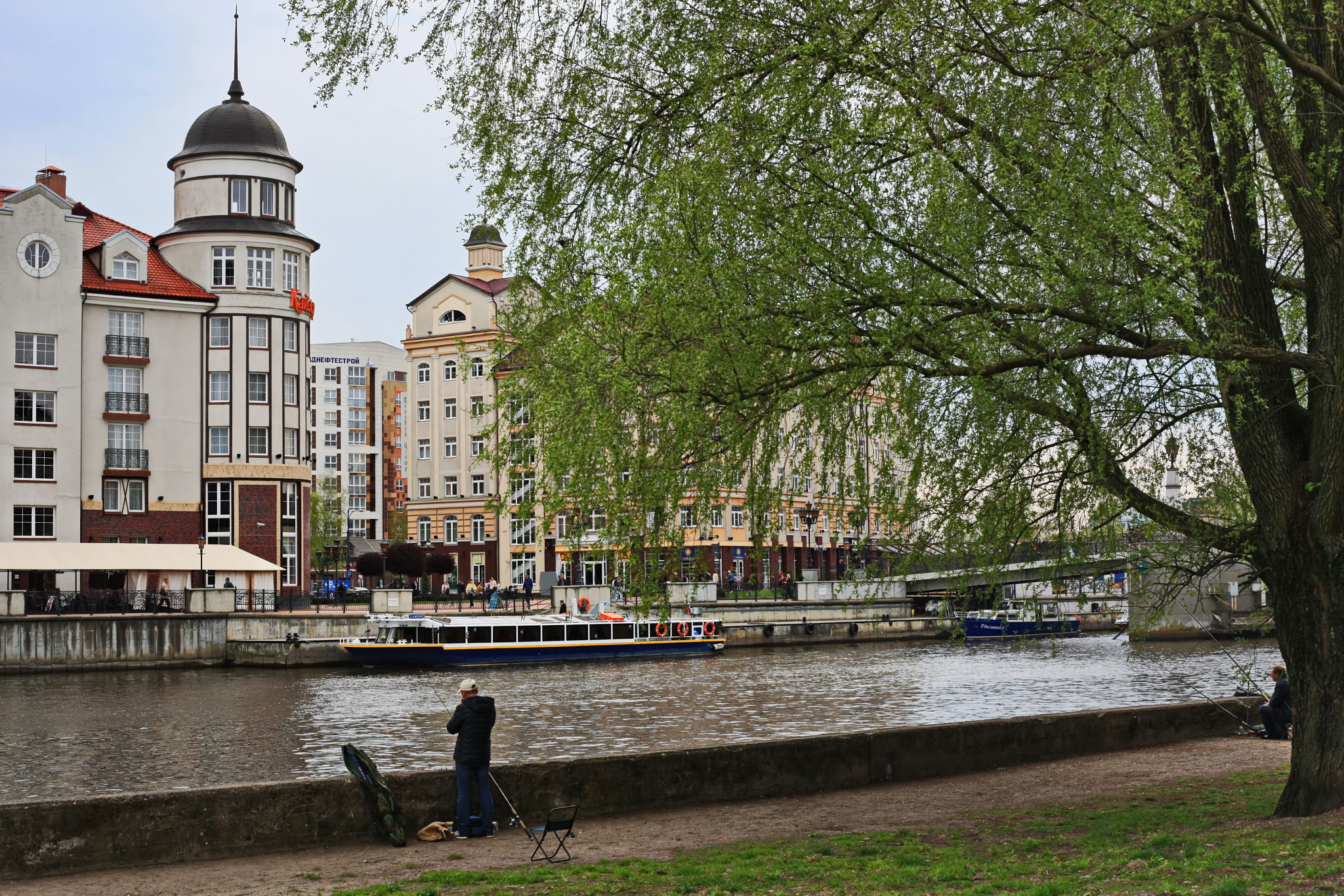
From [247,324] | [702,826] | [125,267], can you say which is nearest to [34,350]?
[125,267]

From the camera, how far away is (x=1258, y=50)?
44.3 feet

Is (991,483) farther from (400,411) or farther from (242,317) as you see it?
(400,411)

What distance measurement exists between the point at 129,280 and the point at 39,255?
439 cm

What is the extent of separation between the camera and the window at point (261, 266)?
2773 inches

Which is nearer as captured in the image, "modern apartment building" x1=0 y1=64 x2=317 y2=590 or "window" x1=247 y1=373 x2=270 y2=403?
"modern apartment building" x1=0 y1=64 x2=317 y2=590

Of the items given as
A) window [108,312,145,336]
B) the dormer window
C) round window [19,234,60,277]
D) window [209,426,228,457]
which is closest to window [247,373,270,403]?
window [209,426,228,457]

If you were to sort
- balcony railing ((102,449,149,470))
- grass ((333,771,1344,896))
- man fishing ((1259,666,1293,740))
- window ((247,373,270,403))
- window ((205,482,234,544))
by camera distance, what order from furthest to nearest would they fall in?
1. window ((247,373,270,403))
2. window ((205,482,234,544))
3. balcony railing ((102,449,149,470))
4. man fishing ((1259,666,1293,740))
5. grass ((333,771,1344,896))

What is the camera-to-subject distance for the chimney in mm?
70688

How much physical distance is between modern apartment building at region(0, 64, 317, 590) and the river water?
14520 millimetres

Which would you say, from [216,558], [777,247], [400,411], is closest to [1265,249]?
[777,247]

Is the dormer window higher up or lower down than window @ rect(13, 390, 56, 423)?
higher up

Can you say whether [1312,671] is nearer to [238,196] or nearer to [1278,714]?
[1278,714]

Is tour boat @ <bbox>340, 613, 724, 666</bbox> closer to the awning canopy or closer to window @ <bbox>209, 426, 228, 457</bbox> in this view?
the awning canopy

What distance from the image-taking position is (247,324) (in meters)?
70.2
